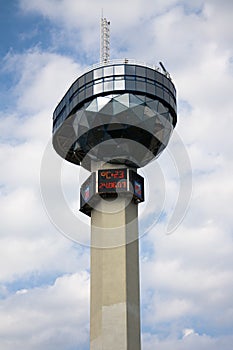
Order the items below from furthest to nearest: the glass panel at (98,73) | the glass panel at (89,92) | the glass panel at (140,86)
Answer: the glass panel at (98,73)
the glass panel at (89,92)
the glass panel at (140,86)

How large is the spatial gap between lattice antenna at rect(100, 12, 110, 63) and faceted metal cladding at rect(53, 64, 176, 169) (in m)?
5.63

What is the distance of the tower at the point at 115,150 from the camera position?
5850cm

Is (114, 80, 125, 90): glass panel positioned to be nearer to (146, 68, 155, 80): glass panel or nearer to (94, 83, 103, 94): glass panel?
(94, 83, 103, 94): glass panel

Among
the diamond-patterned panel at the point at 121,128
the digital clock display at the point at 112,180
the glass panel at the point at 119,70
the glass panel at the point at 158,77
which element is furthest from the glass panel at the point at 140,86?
the digital clock display at the point at 112,180

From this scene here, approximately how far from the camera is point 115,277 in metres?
58.4

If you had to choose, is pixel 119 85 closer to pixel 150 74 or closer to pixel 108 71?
pixel 108 71

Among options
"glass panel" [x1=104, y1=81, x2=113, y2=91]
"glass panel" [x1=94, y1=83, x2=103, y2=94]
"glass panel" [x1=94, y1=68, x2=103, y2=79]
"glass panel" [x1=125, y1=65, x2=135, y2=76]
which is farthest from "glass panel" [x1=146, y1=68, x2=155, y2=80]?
"glass panel" [x1=94, y1=83, x2=103, y2=94]

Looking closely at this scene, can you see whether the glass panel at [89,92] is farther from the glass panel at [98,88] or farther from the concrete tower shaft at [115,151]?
the glass panel at [98,88]

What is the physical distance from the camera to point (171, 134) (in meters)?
67.8

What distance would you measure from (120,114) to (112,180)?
7437 mm

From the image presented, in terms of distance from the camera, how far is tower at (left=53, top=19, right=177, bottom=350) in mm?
58500

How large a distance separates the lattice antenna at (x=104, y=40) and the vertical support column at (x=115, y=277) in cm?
1869

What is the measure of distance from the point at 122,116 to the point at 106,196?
358 inches

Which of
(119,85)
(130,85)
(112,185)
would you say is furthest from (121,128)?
(112,185)
